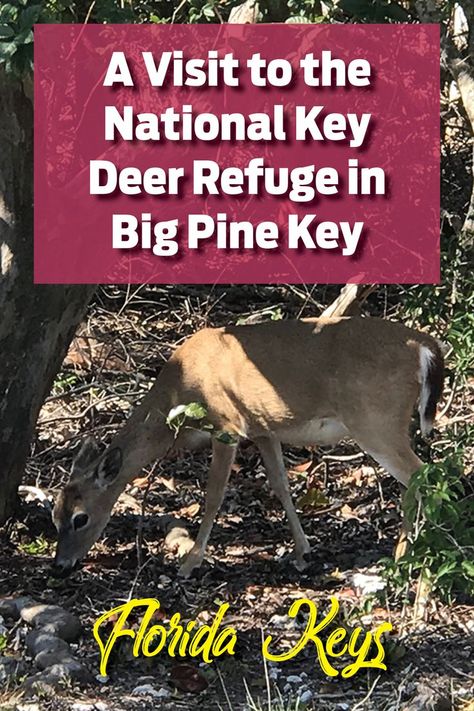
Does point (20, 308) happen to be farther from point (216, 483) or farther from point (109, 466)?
point (216, 483)

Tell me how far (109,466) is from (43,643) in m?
2.05

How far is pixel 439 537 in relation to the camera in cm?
646

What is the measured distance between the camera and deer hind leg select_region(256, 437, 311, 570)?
8.18m

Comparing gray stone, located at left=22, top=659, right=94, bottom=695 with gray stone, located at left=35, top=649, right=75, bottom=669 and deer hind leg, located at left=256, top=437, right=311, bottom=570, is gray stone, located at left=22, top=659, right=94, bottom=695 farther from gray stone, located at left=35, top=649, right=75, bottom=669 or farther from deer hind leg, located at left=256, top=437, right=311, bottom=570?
deer hind leg, located at left=256, top=437, right=311, bottom=570

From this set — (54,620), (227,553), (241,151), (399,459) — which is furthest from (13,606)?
(241,151)

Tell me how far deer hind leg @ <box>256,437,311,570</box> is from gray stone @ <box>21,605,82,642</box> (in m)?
1.77

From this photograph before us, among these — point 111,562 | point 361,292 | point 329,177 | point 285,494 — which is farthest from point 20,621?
point 329,177

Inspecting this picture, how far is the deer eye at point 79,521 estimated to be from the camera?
807 cm

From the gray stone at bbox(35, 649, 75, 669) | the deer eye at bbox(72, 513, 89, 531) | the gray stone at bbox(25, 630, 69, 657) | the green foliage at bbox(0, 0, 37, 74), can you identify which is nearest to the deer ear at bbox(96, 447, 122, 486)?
the deer eye at bbox(72, 513, 89, 531)

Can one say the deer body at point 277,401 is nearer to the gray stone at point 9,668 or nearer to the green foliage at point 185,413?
the green foliage at point 185,413

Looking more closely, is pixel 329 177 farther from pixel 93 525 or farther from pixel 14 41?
pixel 14 41

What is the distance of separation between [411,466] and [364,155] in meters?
3.16

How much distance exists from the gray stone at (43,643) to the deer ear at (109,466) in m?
1.85

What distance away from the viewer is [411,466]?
7641mm
